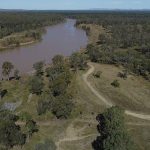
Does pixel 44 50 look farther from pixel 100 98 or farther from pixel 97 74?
pixel 100 98

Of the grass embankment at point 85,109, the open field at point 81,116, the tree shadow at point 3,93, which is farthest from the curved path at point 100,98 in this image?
the tree shadow at point 3,93

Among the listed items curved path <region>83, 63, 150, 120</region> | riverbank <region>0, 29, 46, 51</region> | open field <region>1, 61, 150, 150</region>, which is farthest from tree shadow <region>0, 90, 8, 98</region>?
riverbank <region>0, 29, 46, 51</region>

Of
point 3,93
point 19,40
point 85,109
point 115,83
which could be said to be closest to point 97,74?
point 115,83

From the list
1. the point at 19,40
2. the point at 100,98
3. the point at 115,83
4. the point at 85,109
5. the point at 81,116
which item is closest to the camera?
the point at 81,116

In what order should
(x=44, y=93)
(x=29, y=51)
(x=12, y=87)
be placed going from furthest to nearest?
(x=29, y=51)
(x=12, y=87)
(x=44, y=93)

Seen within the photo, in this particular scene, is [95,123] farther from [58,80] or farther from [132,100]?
[58,80]

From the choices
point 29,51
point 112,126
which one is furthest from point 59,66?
point 29,51

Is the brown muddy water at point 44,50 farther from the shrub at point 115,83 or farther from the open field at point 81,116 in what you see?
the shrub at point 115,83

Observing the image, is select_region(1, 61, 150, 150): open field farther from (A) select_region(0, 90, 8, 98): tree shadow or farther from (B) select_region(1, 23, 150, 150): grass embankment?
(A) select_region(0, 90, 8, 98): tree shadow
